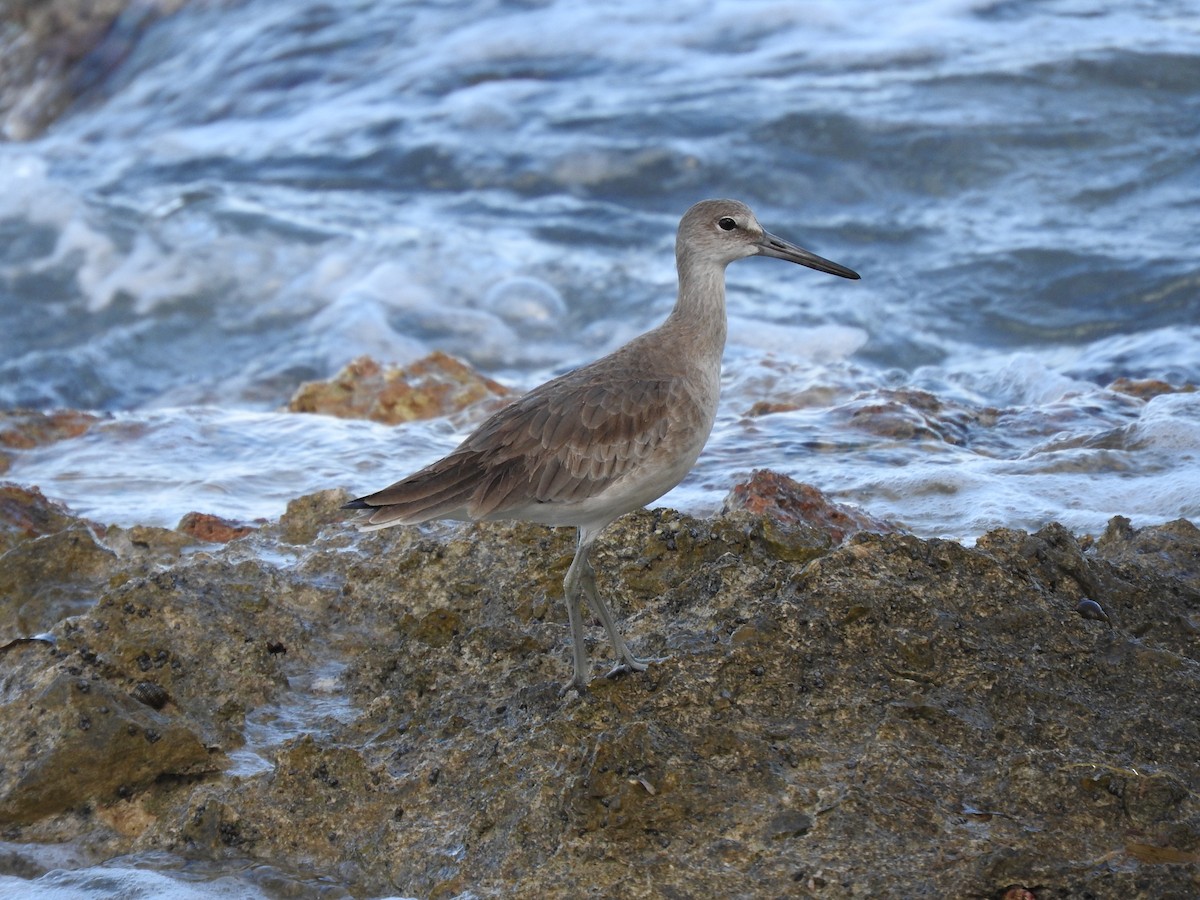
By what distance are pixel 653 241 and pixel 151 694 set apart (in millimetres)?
8489

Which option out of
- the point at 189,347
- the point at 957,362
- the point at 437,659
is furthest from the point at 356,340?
the point at 437,659

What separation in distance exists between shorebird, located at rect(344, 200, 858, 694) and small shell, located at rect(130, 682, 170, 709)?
2.30 ft

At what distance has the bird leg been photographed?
3.59 m

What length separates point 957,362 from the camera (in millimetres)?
9258

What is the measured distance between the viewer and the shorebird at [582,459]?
3879mm

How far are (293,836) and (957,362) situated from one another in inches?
270

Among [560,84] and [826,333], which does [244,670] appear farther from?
[560,84]

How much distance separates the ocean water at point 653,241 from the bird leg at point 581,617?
1.75m

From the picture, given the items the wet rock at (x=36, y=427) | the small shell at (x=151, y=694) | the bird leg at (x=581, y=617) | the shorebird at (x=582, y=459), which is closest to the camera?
the bird leg at (x=581, y=617)

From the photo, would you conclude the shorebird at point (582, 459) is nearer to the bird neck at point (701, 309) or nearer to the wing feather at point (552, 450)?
the wing feather at point (552, 450)

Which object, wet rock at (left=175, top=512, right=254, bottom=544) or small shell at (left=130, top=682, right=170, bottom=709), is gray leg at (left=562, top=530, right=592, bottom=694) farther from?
wet rock at (left=175, top=512, right=254, bottom=544)

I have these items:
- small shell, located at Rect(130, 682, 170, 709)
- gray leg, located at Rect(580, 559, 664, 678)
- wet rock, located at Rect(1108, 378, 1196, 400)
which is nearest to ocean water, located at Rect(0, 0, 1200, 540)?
wet rock, located at Rect(1108, 378, 1196, 400)

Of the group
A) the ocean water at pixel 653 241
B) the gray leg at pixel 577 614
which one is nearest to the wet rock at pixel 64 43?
the ocean water at pixel 653 241

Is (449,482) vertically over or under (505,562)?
over
